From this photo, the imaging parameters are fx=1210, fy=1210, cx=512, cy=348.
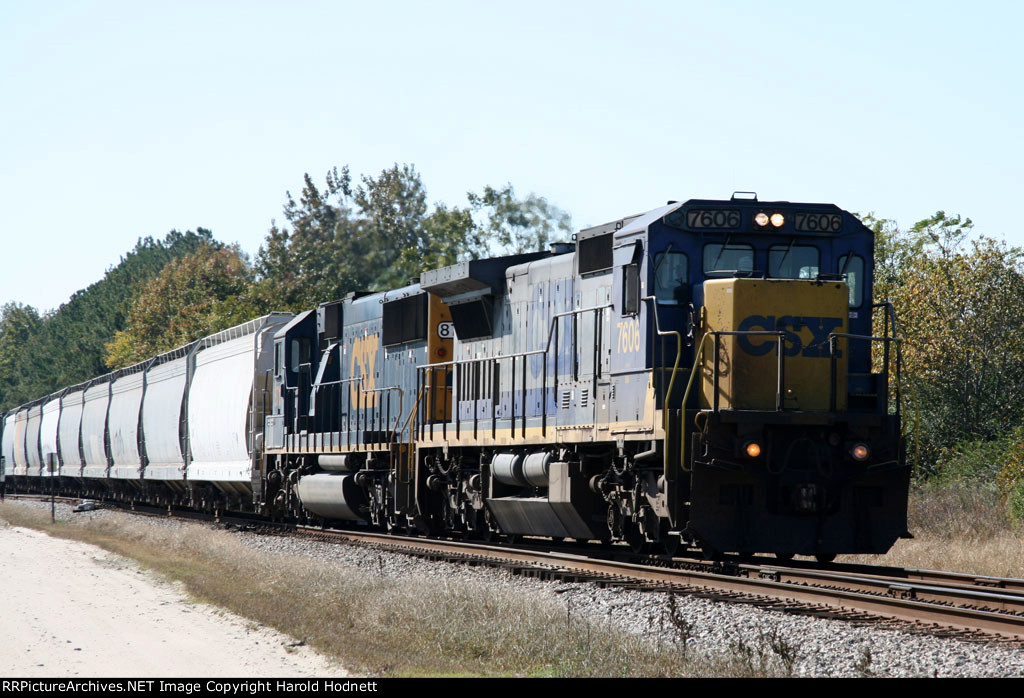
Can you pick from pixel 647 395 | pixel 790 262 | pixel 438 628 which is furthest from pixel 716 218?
pixel 438 628

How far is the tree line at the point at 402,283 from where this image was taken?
25531 mm

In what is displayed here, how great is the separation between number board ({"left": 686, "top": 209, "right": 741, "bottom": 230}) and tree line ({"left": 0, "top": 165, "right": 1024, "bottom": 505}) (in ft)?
8.50

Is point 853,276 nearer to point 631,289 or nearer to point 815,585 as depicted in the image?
point 631,289

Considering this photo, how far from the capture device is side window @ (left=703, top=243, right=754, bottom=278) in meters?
12.2

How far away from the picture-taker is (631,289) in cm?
1248

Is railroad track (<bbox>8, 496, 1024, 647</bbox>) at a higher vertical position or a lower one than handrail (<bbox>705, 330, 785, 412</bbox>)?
lower

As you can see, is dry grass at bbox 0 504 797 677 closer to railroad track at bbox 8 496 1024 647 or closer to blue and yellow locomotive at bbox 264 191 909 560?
railroad track at bbox 8 496 1024 647

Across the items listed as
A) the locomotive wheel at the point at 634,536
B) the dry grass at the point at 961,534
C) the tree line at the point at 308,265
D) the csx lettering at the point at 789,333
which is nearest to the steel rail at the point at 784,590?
the locomotive wheel at the point at 634,536

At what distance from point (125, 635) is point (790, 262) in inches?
281

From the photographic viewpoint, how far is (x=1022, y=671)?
7203 mm

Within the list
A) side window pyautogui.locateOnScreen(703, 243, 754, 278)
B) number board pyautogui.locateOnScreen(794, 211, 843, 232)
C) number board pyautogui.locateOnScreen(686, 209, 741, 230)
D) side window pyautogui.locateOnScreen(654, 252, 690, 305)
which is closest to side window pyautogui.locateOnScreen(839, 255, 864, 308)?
number board pyautogui.locateOnScreen(794, 211, 843, 232)

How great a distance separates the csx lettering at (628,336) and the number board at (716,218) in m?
1.15

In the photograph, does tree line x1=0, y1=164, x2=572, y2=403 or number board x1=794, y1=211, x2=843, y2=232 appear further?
tree line x1=0, y1=164, x2=572, y2=403

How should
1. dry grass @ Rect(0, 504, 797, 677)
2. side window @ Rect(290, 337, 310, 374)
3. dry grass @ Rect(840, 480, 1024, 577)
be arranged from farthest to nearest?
side window @ Rect(290, 337, 310, 374) < dry grass @ Rect(840, 480, 1024, 577) < dry grass @ Rect(0, 504, 797, 677)
